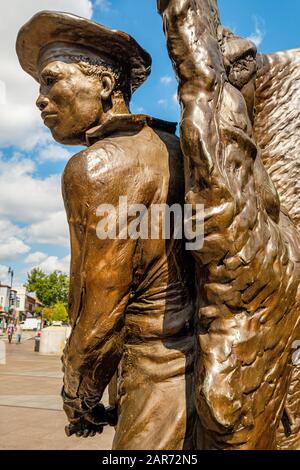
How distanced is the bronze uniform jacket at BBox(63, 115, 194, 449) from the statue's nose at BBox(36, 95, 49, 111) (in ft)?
1.18

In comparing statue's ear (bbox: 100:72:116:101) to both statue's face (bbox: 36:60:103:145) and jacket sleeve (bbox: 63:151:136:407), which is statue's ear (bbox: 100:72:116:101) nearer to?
statue's face (bbox: 36:60:103:145)

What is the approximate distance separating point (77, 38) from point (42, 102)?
313 millimetres

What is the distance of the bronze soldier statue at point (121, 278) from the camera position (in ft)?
5.62

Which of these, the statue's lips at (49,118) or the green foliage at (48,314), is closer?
the statue's lips at (49,118)

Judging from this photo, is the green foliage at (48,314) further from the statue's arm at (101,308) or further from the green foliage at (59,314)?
the statue's arm at (101,308)

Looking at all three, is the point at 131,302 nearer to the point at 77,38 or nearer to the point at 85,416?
the point at 85,416

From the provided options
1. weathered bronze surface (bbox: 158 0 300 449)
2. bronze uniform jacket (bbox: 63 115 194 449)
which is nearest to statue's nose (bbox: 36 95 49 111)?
bronze uniform jacket (bbox: 63 115 194 449)

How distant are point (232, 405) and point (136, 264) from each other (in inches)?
23.8

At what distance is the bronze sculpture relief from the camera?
5.18ft

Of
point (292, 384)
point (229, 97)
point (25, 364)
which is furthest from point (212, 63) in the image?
point (25, 364)

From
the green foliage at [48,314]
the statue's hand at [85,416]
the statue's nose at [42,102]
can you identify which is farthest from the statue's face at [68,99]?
the green foliage at [48,314]

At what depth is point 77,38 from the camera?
203 centimetres

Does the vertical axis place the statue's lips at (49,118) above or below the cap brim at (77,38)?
below

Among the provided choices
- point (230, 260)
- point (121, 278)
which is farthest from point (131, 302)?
point (230, 260)
